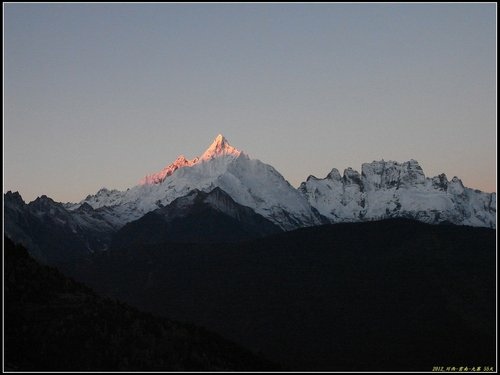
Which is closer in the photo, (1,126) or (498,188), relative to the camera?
(1,126)

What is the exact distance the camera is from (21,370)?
197 meters

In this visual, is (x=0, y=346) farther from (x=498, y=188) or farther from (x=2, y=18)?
(x=498, y=188)

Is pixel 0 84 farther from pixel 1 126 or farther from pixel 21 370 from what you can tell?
pixel 21 370

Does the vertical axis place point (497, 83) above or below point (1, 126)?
above

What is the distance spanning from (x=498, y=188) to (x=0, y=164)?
95.4 m

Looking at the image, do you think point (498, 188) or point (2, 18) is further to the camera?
point (498, 188)

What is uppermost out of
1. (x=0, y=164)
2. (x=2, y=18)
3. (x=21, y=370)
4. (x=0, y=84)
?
(x=2, y=18)

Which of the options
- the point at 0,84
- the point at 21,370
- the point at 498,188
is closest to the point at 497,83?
the point at 498,188

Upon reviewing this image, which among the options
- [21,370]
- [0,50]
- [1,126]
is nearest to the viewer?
[1,126]

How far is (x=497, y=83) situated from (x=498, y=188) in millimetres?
26866

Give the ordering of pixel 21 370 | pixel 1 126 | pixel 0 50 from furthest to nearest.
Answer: pixel 21 370 → pixel 0 50 → pixel 1 126

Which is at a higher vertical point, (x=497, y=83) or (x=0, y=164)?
(x=497, y=83)

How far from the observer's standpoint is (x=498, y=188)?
19975cm

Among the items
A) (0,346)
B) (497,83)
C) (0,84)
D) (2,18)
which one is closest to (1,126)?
(0,84)
